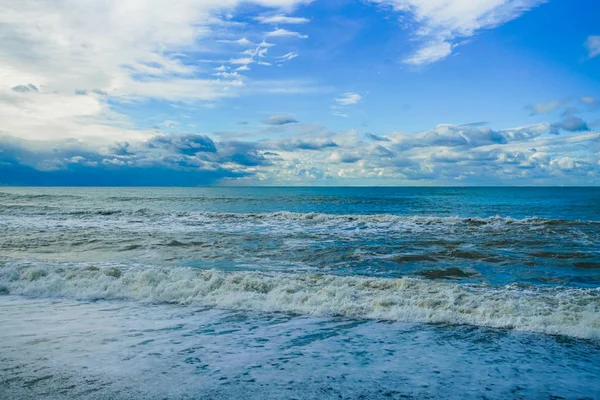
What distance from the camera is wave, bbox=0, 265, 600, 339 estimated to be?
8.62 meters

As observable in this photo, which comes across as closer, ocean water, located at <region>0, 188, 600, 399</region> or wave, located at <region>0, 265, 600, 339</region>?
ocean water, located at <region>0, 188, 600, 399</region>

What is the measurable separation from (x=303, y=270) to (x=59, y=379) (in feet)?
30.9

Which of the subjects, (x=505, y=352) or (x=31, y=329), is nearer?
(x=505, y=352)

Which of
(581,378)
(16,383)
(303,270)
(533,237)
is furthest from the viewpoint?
(533,237)

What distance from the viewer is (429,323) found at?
27.6 ft

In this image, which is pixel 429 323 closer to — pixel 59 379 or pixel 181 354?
pixel 181 354

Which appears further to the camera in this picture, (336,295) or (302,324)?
(336,295)

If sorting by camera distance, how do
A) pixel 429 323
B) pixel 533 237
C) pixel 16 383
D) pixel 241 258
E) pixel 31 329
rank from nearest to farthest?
pixel 16 383 < pixel 31 329 < pixel 429 323 < pixel 241 258 < pixel 533 237

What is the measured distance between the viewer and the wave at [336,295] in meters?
8.62

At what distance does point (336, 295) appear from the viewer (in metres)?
10.2

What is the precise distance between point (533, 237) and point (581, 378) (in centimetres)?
1984

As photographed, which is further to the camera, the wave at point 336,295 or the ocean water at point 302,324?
the wave at point 336,295

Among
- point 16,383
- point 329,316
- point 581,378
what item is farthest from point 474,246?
point 16,383

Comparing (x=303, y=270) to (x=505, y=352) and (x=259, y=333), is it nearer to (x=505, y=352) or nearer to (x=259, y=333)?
(x=259, y=333)
